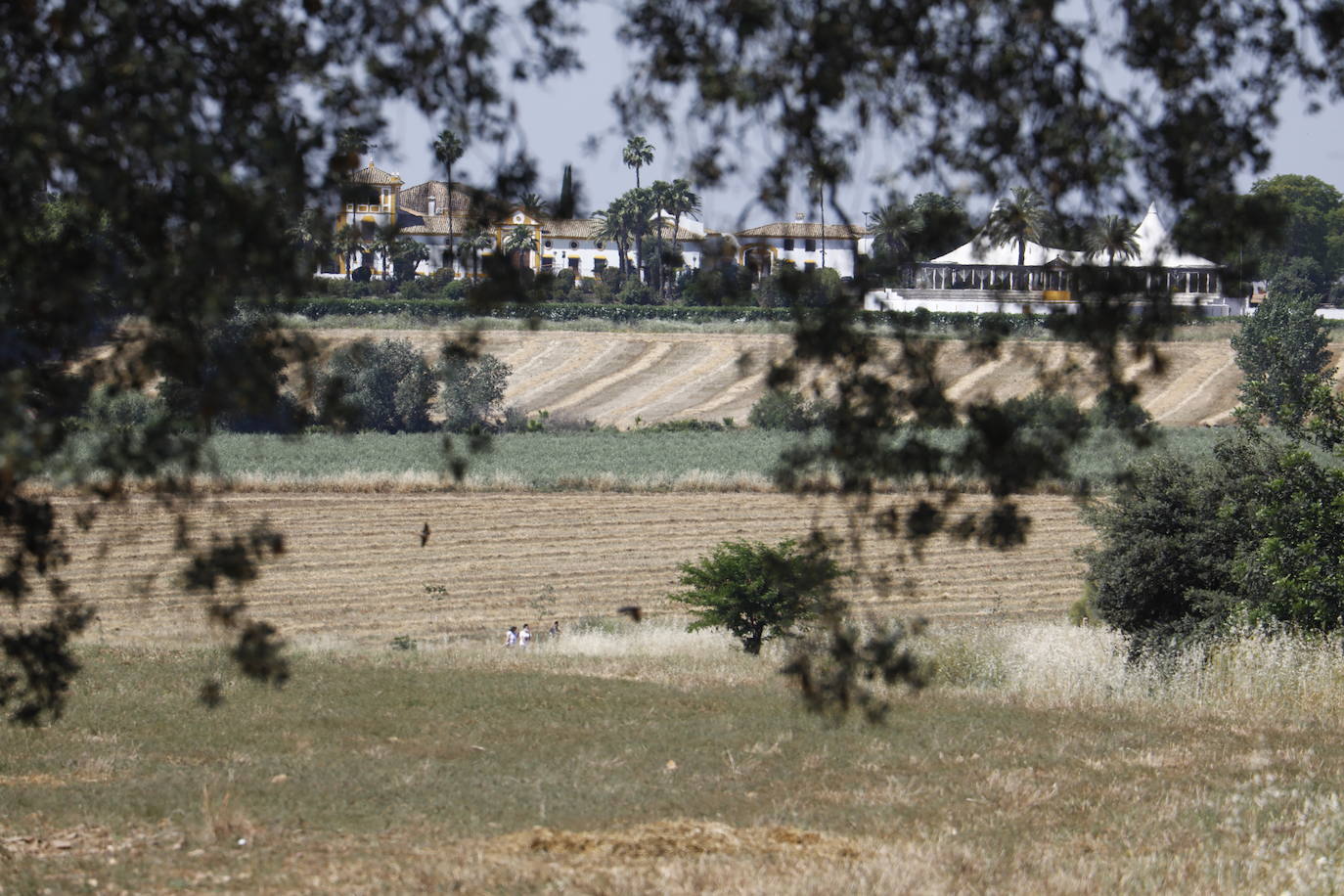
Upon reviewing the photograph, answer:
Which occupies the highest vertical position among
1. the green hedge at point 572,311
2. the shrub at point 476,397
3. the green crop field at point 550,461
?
the green hedge at point 572,311

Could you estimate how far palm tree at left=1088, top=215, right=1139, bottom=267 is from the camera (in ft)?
22.6

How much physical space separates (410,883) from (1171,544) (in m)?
17.5

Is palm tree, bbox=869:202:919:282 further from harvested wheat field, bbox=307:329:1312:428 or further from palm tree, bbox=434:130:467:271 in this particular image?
harvested wheat field, bbox=307:329:1312:428

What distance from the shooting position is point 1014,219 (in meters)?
7.12

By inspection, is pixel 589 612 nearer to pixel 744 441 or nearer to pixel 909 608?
pixel 909 608

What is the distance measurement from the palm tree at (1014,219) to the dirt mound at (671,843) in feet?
16.4

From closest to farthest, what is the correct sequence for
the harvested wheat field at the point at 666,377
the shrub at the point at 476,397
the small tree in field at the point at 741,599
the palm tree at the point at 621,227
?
1. the small tree in field at the point at 741,599
2. the shrub at the point at 476,397
3. the harvested wheat field at the point at 666,377
4. the palm tree at the point at 621,227

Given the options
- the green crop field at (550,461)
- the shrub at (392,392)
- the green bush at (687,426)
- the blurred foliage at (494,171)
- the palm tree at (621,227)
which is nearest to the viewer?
the blurred foliage at (494,171)

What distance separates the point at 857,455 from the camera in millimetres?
6758

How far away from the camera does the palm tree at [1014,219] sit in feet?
23.4

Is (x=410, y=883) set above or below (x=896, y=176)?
below

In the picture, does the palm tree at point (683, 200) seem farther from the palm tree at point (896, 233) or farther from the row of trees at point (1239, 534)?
the row of trees at point (1239, 534)

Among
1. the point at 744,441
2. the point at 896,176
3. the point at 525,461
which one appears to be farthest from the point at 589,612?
the point at 744,441

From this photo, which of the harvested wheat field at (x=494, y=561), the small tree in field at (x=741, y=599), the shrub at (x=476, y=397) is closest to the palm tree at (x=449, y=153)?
the small tree in field at (x=741, y=599)
